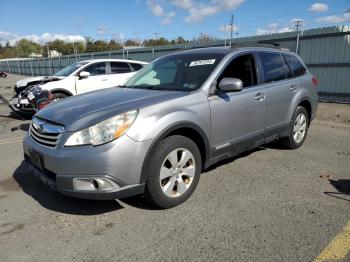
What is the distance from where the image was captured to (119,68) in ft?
36.6

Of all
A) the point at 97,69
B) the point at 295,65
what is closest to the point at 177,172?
the point at 295,65

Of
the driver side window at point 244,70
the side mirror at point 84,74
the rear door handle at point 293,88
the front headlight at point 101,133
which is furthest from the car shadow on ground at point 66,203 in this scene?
the side mirror at point 84,74

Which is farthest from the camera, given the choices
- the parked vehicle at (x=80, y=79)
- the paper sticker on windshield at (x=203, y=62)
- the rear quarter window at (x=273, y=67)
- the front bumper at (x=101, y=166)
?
the parked vehicle at (x=80, y=79)

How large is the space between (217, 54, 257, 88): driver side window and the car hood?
0.89 meters

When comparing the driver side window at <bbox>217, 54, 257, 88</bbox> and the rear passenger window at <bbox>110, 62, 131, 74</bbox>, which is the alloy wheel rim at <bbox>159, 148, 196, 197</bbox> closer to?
the driver side window at <bbox>217, 54, 257, 88</bbox>

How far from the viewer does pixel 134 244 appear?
10.2ft

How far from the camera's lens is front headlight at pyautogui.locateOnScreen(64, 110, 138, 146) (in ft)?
10.7

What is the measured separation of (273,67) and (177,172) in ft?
8.65

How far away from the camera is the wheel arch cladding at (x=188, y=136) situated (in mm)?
3441

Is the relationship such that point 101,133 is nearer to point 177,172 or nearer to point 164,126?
point 164,126

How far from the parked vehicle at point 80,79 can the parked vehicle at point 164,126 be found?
196 inches

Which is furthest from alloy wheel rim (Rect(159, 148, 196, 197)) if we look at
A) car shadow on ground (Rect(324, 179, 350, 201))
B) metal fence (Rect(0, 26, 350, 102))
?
metal fence (Rect(0, 26, 350, 102))

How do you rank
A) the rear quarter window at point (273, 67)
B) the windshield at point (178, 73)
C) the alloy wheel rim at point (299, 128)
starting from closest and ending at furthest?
the windshield at point (178, 73), the rear quarter window at point (273, 67), the alloy wheel rim at point (299, 128)

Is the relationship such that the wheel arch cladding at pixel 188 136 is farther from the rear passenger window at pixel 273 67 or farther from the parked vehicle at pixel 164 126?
the rear passenger window at pixel 273 67
